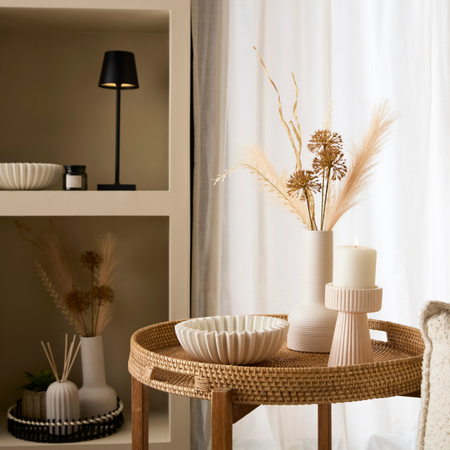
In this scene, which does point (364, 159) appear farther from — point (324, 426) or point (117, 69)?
point (117, 69)

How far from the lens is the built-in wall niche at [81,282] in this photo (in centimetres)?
165

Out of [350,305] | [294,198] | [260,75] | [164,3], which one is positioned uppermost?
[164,3]

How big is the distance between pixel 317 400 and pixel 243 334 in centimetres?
15

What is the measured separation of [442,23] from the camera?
1.55 m

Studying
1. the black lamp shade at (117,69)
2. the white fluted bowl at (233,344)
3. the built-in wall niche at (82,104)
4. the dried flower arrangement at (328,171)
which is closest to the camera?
the white fluted bowl at (233,344)

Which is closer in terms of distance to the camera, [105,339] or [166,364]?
[166,364]

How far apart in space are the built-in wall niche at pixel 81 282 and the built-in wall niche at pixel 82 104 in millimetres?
147

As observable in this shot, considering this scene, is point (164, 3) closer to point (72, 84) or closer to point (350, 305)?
point (72, 84)

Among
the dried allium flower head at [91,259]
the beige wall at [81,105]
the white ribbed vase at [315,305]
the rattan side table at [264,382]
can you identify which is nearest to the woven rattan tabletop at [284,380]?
the rattan side table at [264,382]

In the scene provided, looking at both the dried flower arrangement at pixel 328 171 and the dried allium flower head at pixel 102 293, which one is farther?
the dried allium flower head at pixel 102 293

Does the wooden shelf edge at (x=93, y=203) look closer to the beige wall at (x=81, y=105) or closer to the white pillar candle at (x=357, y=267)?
the beige wall at (x=81, y=105)

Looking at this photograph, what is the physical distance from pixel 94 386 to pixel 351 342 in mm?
894

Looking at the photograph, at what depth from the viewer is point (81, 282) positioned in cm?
167

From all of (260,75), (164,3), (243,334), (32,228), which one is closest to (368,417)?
(243,334)
